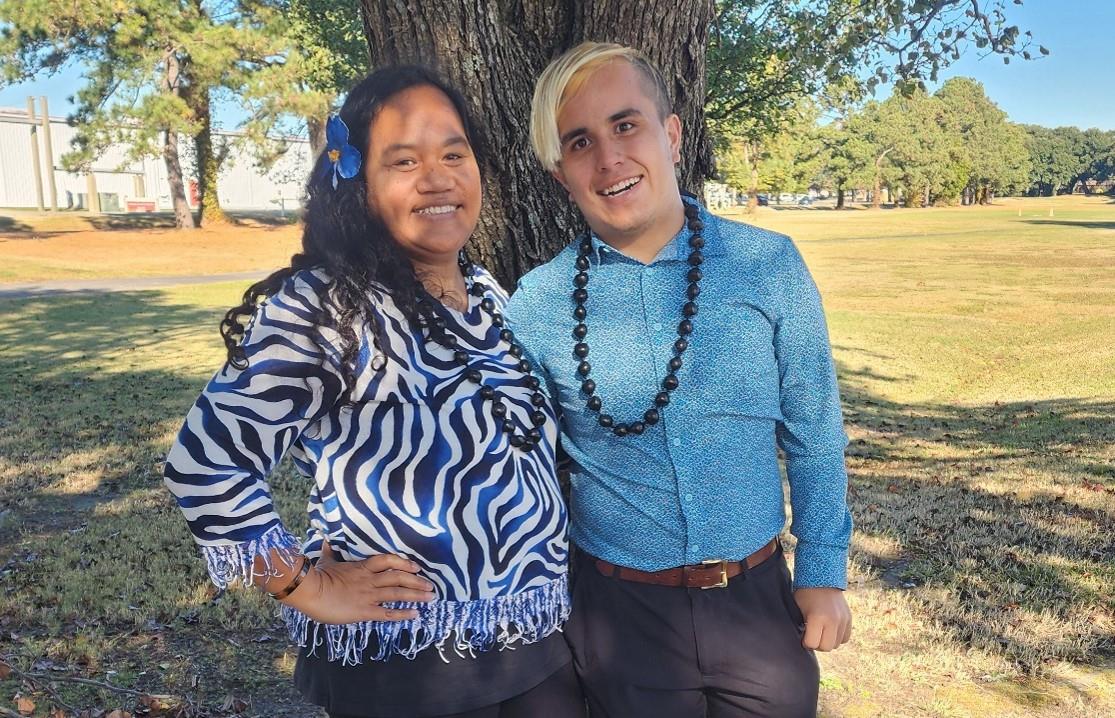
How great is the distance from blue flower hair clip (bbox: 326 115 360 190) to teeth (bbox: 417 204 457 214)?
0.17 m

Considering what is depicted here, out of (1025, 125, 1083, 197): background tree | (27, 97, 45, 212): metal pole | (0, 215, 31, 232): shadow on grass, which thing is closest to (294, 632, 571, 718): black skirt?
(0, 215, 31, 232): shadow on grass

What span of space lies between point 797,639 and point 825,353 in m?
0.64

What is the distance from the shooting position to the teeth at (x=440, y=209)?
2098 mm

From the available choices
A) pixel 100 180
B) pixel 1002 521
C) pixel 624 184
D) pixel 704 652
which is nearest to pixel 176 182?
pixel 100 180

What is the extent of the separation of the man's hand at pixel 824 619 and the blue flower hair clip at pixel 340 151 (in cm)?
139

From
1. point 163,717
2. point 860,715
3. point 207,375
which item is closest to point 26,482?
point 163,717

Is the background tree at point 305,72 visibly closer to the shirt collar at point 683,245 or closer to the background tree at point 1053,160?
the shirt collar at point 683,245

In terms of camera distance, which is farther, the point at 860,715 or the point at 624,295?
the point at 860,715

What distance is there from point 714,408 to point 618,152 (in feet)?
2.00

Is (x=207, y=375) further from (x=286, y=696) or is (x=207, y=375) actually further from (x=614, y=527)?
(x=614, y=527)

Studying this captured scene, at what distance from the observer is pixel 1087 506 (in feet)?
20.3

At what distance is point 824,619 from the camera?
2.08 meters

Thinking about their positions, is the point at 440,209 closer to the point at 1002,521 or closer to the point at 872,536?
the point at 872,536

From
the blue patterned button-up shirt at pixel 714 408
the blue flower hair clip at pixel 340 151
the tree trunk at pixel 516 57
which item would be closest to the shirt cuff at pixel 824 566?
the blue patterned button-up shirt at pixel 714 408
